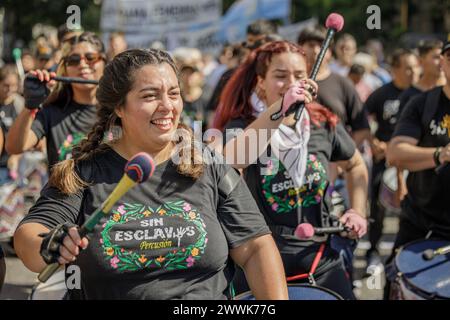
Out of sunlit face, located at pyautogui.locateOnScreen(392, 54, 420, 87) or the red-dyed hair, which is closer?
the red-dyed hair

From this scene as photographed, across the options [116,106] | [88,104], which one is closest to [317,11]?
[88,104]

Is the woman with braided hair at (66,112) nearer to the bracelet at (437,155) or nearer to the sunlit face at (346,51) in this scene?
the bracelet at (437,155)

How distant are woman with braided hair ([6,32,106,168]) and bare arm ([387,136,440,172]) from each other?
197 cm

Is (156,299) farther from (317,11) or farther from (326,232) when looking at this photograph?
(317,11)

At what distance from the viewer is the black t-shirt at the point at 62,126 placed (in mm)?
5477

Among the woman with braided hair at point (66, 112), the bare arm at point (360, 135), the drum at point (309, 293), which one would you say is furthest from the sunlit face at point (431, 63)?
the drum at point (309, 293)

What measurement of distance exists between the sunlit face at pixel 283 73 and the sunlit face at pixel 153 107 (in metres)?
1.40

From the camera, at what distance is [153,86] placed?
3.17 metres

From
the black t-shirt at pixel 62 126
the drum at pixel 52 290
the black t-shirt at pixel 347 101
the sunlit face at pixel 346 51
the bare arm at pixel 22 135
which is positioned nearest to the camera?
the drum at pixel 52 290

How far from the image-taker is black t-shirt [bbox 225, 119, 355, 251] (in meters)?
4.50

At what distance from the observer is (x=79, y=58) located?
561cm

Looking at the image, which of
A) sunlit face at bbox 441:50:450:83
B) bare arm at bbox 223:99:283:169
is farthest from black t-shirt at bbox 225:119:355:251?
sunlit face at bbox 441:50:450:83

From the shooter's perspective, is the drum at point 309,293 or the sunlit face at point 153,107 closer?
the sunlit face at point 153,107

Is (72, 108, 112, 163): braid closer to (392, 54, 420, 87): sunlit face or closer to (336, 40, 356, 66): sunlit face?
(392, 54, 420, 87): sunlit face
